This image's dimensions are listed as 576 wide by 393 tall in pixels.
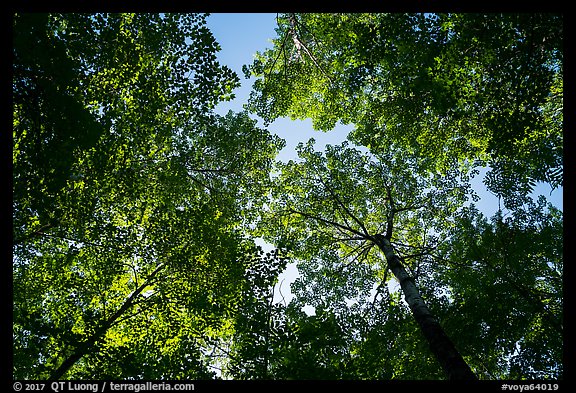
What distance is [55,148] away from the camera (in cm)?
601

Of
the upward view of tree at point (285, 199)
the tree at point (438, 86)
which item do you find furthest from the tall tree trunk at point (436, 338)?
the tree at point (438, 86)

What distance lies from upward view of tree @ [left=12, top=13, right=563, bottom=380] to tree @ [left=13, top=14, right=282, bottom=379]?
0.20 feet

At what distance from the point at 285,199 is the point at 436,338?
8.15 meters

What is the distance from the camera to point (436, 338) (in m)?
5.96

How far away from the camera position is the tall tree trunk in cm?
514

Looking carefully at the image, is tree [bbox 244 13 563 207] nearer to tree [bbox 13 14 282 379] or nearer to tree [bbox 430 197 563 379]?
tree [bbox 430 197 563 379]

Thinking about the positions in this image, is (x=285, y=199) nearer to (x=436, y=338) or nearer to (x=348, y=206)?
(x=348, y=206)

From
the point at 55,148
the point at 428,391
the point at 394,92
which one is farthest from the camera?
the point at 394,92

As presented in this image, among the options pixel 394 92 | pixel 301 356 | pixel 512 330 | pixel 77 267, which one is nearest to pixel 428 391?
pixel 301 356

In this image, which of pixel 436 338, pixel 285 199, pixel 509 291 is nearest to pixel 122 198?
pixel 285 199

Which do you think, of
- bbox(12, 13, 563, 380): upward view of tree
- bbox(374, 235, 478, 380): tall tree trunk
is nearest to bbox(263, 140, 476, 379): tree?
bbox(12, 13, 563, 380): upward view of tree

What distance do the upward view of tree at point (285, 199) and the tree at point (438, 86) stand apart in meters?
0.06
